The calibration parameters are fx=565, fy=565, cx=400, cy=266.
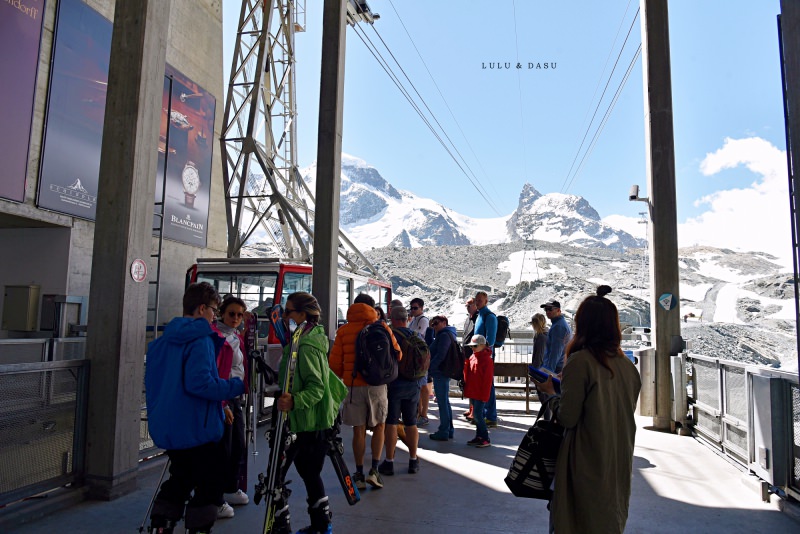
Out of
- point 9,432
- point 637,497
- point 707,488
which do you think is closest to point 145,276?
point 9,432

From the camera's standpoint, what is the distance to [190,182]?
15273 mm

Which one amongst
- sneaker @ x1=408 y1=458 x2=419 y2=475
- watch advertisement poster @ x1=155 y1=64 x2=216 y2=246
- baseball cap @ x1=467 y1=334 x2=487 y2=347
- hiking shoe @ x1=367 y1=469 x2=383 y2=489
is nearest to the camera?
hiking shoe @ x1=367 y1=469 x2=383 y2=489

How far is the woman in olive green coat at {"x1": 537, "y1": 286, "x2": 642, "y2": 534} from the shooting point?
8.84 ft

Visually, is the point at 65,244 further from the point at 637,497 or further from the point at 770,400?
the point at 770,400

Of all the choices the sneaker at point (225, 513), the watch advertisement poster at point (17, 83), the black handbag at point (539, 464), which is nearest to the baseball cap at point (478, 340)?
the sneaker at point (225, 513)

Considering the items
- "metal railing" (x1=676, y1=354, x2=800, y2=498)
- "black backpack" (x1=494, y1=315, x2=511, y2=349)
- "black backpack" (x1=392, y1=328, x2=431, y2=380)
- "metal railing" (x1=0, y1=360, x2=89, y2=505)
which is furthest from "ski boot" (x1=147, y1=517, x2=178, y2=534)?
"black backpack" (x1=494, y1=315, x2=511, y2=349)

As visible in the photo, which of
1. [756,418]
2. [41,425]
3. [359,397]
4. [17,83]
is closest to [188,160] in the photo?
[17,83]

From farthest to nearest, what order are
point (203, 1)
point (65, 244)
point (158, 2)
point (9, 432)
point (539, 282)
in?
1. point (539, 282)
2. point (203, 1)
3. point (65, 244)
4. point (158, 2)
5. point (9, 432)

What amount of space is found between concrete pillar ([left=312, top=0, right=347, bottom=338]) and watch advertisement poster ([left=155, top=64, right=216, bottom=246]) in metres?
6.89

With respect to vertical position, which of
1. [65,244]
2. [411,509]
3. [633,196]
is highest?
[633,196]

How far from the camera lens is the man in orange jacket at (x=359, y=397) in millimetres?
4969

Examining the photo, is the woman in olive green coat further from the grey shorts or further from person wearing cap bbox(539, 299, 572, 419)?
person wearing cap bbox(539, 299, 572, 419)

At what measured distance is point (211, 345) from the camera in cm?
312

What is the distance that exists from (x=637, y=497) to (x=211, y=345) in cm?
385
